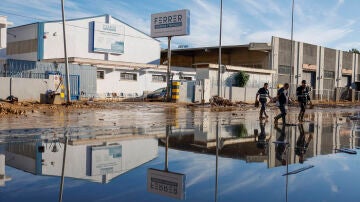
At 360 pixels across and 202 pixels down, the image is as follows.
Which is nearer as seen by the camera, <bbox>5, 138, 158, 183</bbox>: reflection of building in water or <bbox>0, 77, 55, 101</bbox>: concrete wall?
<bbox>5, 138, 158, 183</bbox>: reflection of building in water

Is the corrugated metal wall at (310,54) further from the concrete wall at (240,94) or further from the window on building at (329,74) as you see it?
the concrete wall at (240,94)

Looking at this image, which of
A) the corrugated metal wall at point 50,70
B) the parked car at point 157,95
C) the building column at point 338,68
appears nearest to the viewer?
the corrugated metal wall at point 50,70

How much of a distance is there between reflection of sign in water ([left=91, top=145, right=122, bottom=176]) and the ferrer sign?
95.9 feet

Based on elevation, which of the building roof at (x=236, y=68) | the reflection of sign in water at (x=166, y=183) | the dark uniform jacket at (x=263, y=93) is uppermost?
the building roof at (x=236, y=68)

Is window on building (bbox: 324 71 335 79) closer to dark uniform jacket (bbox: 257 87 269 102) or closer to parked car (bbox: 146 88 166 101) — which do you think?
parked car (bbox: 146 88 166 101)

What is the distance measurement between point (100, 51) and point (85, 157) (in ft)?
127

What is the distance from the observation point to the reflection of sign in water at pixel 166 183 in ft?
17.1

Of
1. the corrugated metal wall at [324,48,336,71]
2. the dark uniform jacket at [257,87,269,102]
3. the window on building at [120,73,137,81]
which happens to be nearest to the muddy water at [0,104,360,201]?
the dark uniform jacket at [257,87,269,102]

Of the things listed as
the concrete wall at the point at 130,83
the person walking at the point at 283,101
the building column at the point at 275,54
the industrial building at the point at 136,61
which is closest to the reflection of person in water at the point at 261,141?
the person walking at the point at 283,101

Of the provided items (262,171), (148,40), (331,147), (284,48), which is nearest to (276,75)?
(284,48)

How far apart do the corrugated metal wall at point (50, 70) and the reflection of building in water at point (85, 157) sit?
22.3 metres

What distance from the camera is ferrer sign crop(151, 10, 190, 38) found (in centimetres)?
3703

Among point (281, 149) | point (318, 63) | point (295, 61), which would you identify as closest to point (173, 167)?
point (281, 149)

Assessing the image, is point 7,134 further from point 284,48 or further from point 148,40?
point 284,48
